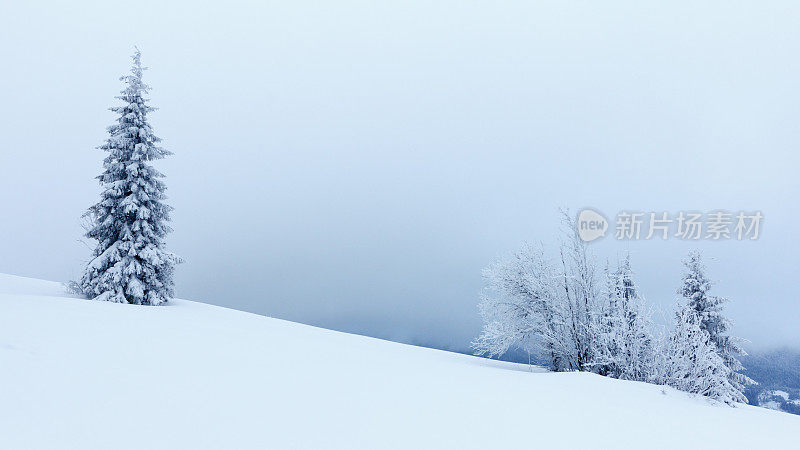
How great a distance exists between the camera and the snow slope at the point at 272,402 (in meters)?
3.11

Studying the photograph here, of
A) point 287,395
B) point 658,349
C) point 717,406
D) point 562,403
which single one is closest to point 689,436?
point 562,403

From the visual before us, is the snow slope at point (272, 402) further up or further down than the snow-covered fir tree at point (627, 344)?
further down

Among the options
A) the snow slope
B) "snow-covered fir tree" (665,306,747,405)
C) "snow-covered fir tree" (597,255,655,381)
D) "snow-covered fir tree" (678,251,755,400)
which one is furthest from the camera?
"snow-covered fir tree" (678,251,755,400)

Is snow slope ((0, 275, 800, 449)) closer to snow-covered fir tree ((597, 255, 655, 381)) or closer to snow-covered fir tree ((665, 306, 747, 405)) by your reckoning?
snow-covered fir tree ((665, 306, 747, 405))

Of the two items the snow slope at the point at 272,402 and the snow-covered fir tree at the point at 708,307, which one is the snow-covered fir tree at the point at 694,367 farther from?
the snow-covered fir tree at the point at 708,307

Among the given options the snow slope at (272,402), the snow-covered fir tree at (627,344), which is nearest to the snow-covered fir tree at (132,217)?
the snow slope at (272,402)

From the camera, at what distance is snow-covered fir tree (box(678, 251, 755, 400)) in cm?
2161

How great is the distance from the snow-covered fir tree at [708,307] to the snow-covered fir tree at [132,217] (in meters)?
24.8

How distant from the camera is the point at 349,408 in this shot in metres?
4.13

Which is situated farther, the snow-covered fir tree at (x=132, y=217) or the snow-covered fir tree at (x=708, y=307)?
the snow-covered fir tree at (x=708, y=307)

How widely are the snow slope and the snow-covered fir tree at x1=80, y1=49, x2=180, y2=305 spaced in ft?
Answer: 24.9

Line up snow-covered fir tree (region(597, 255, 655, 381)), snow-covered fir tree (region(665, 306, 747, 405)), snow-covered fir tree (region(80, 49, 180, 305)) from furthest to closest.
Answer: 1. snow-covered fir tree (region(80, 49, 180, 305))
2. snow-covered fir tree (region(597, 255, 655, 381))
3. snow-covered fir tree (region(665, 306, 747, 405))

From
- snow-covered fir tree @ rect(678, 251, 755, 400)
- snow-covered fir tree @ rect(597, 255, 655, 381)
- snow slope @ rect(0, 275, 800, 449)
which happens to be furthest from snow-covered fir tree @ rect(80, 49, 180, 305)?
snow-covered fir tree @ rect(678, 251, 755, 400)

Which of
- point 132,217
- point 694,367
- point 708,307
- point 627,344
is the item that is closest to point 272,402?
point 694,367
